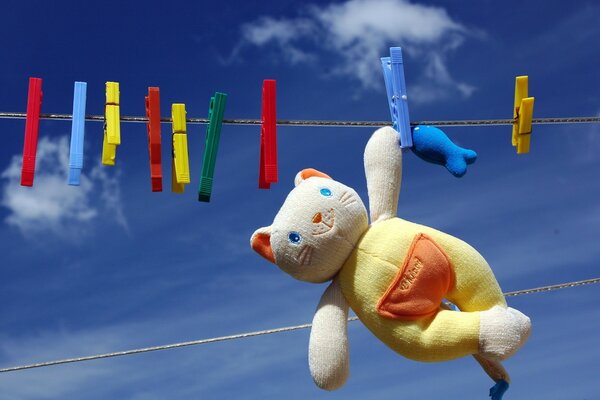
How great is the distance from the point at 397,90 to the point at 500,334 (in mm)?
1354

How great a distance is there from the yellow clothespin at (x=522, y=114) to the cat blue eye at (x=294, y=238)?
1475 mm

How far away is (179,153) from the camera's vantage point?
14.0 ft

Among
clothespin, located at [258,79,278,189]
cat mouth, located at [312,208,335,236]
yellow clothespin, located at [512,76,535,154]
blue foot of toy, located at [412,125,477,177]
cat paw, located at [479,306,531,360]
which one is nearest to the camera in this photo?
cat paw, located at [479,306,531,360]

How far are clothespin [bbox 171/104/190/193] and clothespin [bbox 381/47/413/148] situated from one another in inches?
41.8

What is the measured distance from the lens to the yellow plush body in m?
3.89

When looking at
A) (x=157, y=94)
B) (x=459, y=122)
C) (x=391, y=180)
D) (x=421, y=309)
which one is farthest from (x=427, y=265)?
(x=157, y=94)

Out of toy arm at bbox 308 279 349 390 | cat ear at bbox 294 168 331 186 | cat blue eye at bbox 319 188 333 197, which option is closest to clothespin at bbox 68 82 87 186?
cat ear at bbox 294 168 331 186

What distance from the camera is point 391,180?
4250mm

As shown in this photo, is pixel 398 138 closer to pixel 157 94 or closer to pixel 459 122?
pixel 459 122

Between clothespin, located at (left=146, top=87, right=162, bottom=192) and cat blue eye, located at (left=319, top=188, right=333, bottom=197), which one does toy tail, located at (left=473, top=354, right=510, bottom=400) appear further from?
clothespin, located at (left=146, top=87, right=162, bottom=192)

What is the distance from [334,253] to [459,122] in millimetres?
1109

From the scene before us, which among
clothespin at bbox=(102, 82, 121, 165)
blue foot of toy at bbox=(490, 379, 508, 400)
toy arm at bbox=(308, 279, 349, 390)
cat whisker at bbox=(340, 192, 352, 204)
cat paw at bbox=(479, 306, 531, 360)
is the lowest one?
blue foot of toy at bbox=(490, 379, 508, 400)

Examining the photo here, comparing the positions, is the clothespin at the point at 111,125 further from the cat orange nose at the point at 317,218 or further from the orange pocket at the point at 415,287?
the orange pocket at the point at 415,287

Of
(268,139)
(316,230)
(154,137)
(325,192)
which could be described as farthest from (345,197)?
(154,137)
